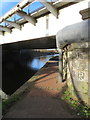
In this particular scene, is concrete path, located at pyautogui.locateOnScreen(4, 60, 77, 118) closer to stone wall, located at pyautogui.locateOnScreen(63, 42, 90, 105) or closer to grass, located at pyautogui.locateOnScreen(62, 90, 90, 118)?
grass, located at pyautogui.locateOnScreen(62, 90, 90, 118)

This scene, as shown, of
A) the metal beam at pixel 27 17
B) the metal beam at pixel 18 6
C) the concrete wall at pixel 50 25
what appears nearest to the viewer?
the concrete wall at pixel 50 25

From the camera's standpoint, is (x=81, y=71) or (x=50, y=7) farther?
(x=50, y=7)

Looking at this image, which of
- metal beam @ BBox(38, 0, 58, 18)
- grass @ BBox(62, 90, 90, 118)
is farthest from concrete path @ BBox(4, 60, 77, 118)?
metal beam @ BBox(38, 0, 58, 18)

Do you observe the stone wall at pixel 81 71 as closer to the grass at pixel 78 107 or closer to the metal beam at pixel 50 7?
the grass at pixel 78 107

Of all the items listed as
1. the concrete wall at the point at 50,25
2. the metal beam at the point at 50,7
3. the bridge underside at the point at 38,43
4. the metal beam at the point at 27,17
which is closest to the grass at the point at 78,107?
the concrete wall at the point at 50,25

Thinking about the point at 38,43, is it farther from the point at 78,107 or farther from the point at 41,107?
the point at 78,107

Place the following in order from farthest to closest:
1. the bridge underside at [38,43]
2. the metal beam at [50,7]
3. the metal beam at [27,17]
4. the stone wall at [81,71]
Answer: the bridge underside at [38,43]
the metal beam at [27,17]
the metal beam at [50,7]
the stone wall at [81,71]

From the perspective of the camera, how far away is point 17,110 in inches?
118

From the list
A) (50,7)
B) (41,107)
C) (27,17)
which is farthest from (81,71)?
(27,17)

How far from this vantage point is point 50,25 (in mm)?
6352

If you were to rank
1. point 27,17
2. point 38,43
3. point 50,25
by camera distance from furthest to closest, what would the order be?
point 38,43, point 27,17, point 50,25

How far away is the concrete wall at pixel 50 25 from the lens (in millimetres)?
4989

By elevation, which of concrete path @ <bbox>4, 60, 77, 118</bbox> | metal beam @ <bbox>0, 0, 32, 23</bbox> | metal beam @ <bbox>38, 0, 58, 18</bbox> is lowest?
concrete path @ <bbox>4, 60, 77, 118</bbox>

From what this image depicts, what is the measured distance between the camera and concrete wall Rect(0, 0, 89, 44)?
196 inches
